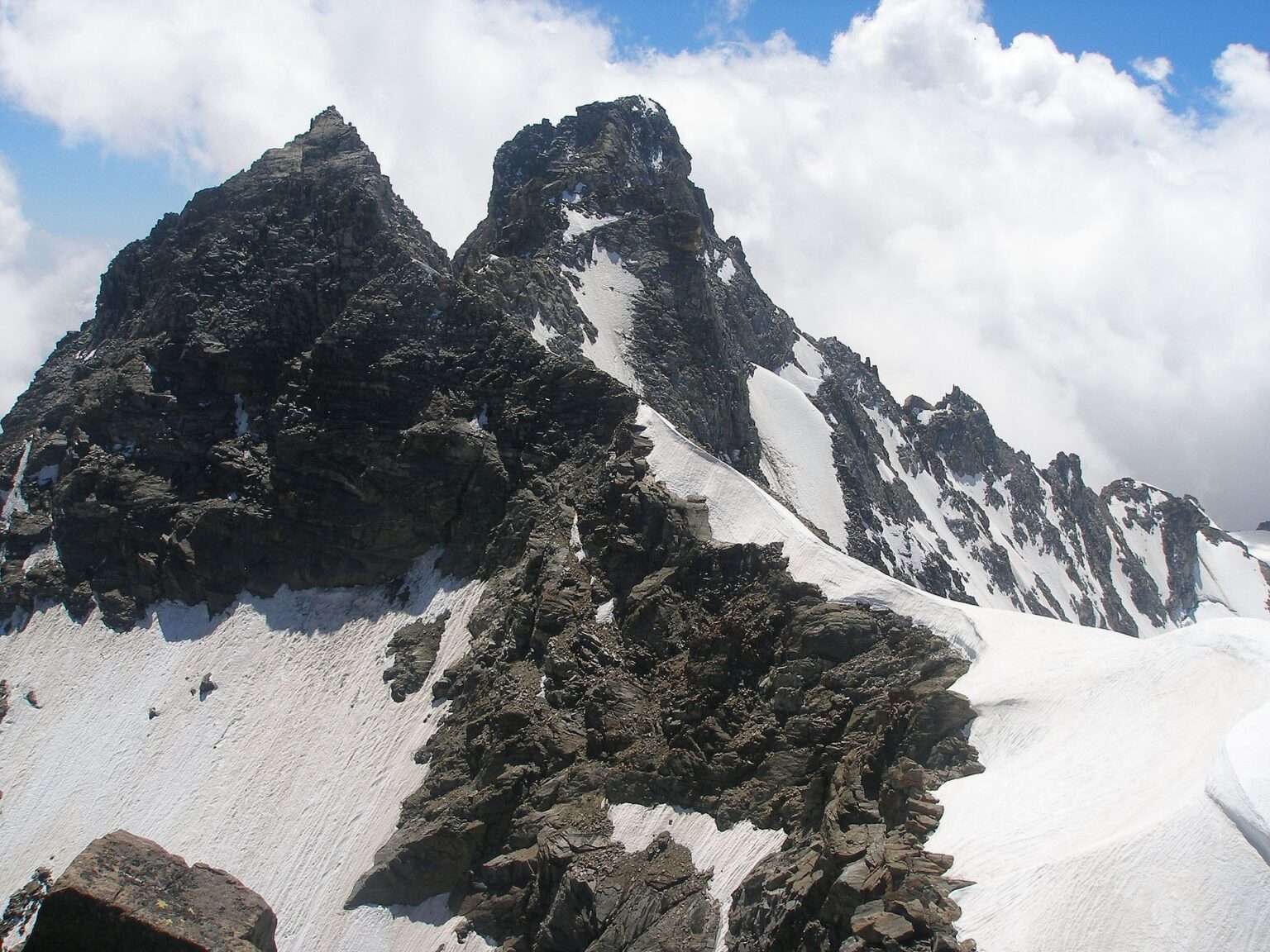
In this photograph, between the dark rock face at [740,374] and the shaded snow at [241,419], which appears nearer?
the shaded snow at [241,419]

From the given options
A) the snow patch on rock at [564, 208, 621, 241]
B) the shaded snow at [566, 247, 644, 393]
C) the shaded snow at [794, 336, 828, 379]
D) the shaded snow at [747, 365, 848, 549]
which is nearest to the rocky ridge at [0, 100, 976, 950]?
the shaded snow at [566, 247, 644, 393]

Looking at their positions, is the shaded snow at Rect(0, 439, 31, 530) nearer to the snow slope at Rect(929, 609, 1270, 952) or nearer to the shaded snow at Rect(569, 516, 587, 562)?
the shaded snow at Rect(569, 516, 587, 562)

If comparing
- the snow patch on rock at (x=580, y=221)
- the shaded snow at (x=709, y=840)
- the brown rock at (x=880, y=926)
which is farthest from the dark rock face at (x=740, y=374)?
the brown rock at (x=880, y=926)

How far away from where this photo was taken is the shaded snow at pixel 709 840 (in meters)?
32.2

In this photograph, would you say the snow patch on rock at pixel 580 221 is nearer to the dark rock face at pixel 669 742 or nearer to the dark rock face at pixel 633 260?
the dark rock face at pixel 633 260

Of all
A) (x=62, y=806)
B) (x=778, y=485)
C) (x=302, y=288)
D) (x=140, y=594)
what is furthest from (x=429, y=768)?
(x=778, y=485)

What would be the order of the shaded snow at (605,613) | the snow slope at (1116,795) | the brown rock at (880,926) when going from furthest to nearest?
1. the shaded snow at (605,613)
2. the brown rock at (880,926)
3. the snow slope at (1116,795)

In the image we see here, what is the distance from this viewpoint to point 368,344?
6456 cm

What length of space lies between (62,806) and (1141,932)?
177 ft

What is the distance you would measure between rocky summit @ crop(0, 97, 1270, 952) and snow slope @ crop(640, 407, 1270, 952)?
1.27 metres

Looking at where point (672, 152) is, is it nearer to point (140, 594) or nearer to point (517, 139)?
point (517, 139)

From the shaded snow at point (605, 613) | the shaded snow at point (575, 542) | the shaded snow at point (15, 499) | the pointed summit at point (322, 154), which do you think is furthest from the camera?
the pointed summit at point (322, 154)

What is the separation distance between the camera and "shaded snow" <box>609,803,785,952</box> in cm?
3225

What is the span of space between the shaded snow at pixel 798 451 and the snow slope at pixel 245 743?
45.5 meters
